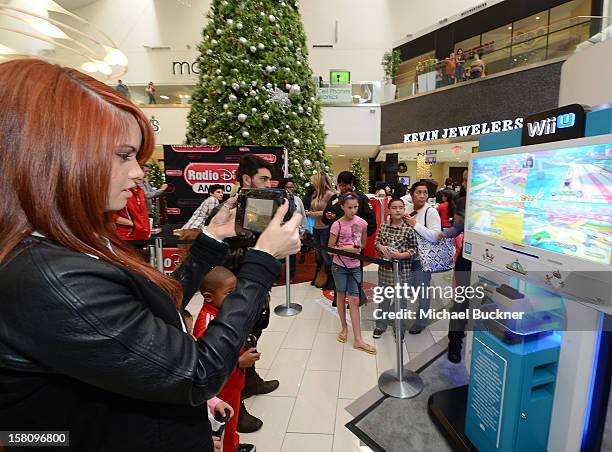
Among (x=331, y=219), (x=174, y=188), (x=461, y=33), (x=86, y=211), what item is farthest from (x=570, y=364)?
(x=461, y=33)

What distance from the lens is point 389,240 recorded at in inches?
129

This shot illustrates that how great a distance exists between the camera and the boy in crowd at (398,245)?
10.5 feet

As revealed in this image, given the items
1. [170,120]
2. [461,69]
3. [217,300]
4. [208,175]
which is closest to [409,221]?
[217,300]

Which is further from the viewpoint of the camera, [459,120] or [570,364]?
[459,120]

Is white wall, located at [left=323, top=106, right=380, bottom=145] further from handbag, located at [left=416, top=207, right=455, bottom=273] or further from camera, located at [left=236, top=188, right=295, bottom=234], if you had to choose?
camera, located at [left=236, top=188, right=295, bottom=234]

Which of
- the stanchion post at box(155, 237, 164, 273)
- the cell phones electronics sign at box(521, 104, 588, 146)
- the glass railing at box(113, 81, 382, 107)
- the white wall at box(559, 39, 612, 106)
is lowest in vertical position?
the stanchion post at box(155, 237, 164, 273)

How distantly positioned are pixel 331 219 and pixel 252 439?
2498 millimetres

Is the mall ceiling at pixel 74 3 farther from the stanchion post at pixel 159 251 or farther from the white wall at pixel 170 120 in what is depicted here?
the stanchion post at pixel 159 251

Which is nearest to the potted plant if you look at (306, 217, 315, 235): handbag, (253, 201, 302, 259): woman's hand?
(306, 217, 315, 235): handbag

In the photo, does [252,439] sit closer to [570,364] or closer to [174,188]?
[570,364]

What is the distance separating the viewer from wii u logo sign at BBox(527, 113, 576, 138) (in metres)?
1.67

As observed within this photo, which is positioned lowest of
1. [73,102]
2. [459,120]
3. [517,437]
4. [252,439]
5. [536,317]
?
[252,439]

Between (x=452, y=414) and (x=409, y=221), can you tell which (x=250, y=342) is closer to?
(x=452, y=414)

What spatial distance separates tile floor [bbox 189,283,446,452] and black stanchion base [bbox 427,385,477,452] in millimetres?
494
